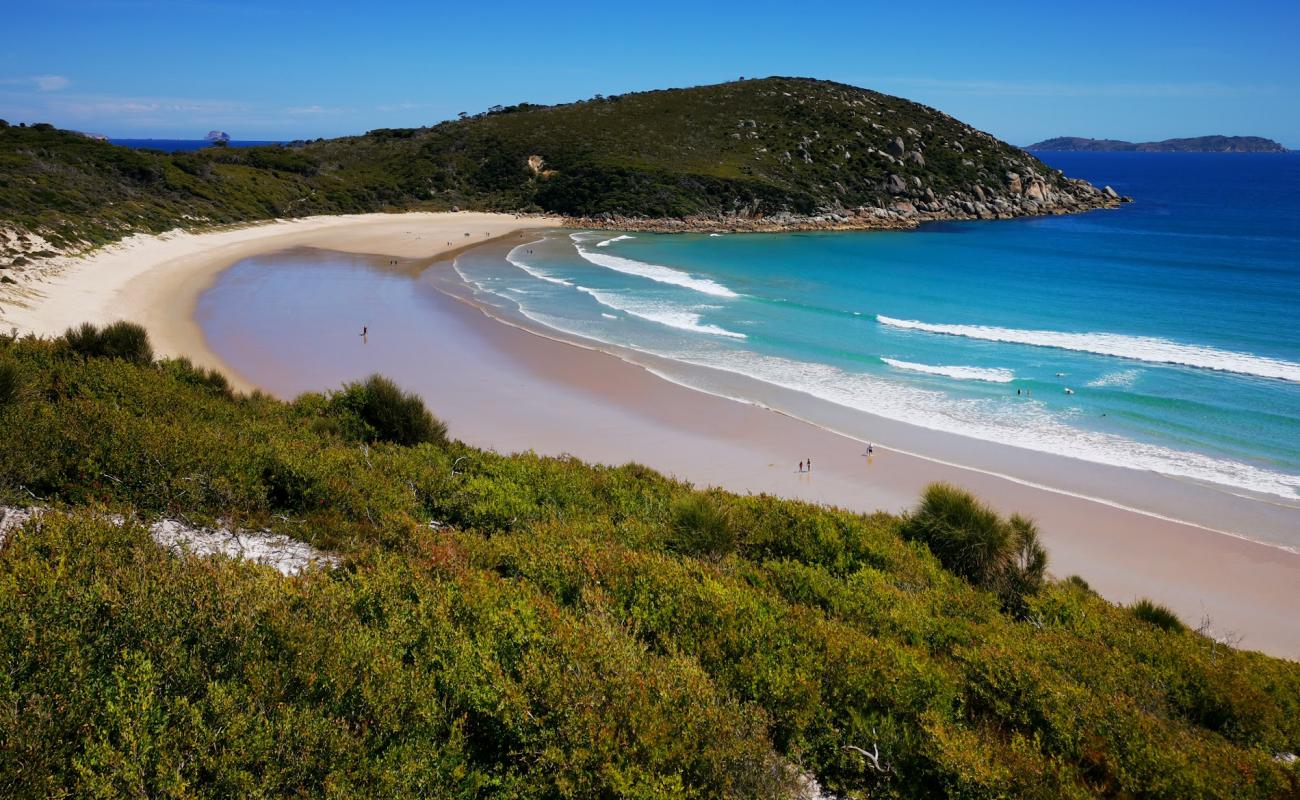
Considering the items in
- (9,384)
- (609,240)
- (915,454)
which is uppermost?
(609,240)

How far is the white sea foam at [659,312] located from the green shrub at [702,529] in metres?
19.8

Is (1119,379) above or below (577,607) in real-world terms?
above

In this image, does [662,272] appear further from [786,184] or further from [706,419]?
[786,184]

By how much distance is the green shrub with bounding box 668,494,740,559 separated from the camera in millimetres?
8008

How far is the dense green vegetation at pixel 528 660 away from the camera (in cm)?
371

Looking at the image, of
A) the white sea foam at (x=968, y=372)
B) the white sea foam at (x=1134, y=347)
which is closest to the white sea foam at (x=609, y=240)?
the white sea foam at (x=1134, y=347)

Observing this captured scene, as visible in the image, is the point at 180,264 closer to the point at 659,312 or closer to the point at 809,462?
the point at 659,312

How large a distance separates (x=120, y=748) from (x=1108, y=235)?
69142 millimetres

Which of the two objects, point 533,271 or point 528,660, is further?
point 533,271

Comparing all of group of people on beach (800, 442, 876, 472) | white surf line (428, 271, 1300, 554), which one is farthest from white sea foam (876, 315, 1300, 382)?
group of people on beach (800, 442, 876, 472)

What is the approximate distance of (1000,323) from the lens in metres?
30.6

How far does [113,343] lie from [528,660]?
13231mm

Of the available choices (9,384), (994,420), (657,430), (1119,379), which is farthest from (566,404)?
(1119,379)

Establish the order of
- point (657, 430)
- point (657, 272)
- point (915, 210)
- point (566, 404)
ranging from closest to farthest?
point (657, 430)
point (566, 404)
point (657, 272)
point (915, 210)
